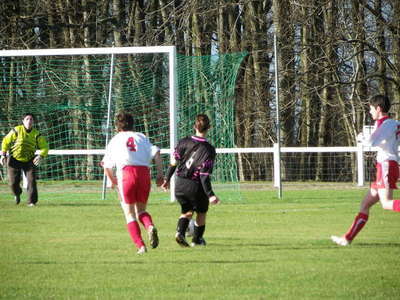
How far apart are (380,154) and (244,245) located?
199cm

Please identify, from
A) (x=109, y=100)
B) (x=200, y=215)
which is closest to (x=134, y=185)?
(x=200, y=215)

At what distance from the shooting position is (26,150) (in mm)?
18172

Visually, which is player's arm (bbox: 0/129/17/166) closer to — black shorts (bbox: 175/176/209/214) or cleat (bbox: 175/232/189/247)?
black shorts (bbox: 175/176/209/214)

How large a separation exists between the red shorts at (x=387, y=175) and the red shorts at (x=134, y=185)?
2.66 metres

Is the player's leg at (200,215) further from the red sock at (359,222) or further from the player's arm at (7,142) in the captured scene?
the player's arm at (7,142)

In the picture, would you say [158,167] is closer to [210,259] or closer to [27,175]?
[210,259]

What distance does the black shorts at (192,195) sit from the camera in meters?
10.9

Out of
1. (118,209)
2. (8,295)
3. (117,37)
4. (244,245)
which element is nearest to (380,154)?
(244,245)

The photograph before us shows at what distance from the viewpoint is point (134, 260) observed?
9.54m

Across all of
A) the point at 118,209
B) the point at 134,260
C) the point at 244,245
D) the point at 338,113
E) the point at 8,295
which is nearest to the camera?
the point at 8,295

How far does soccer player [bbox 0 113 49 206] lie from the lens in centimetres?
1800

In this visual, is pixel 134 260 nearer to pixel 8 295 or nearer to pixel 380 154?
pixel 8 295

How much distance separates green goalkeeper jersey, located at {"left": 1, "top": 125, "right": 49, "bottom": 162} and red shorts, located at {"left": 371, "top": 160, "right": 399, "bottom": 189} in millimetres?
9111

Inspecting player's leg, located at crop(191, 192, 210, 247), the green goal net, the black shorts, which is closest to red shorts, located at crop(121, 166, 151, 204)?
the black shorts
